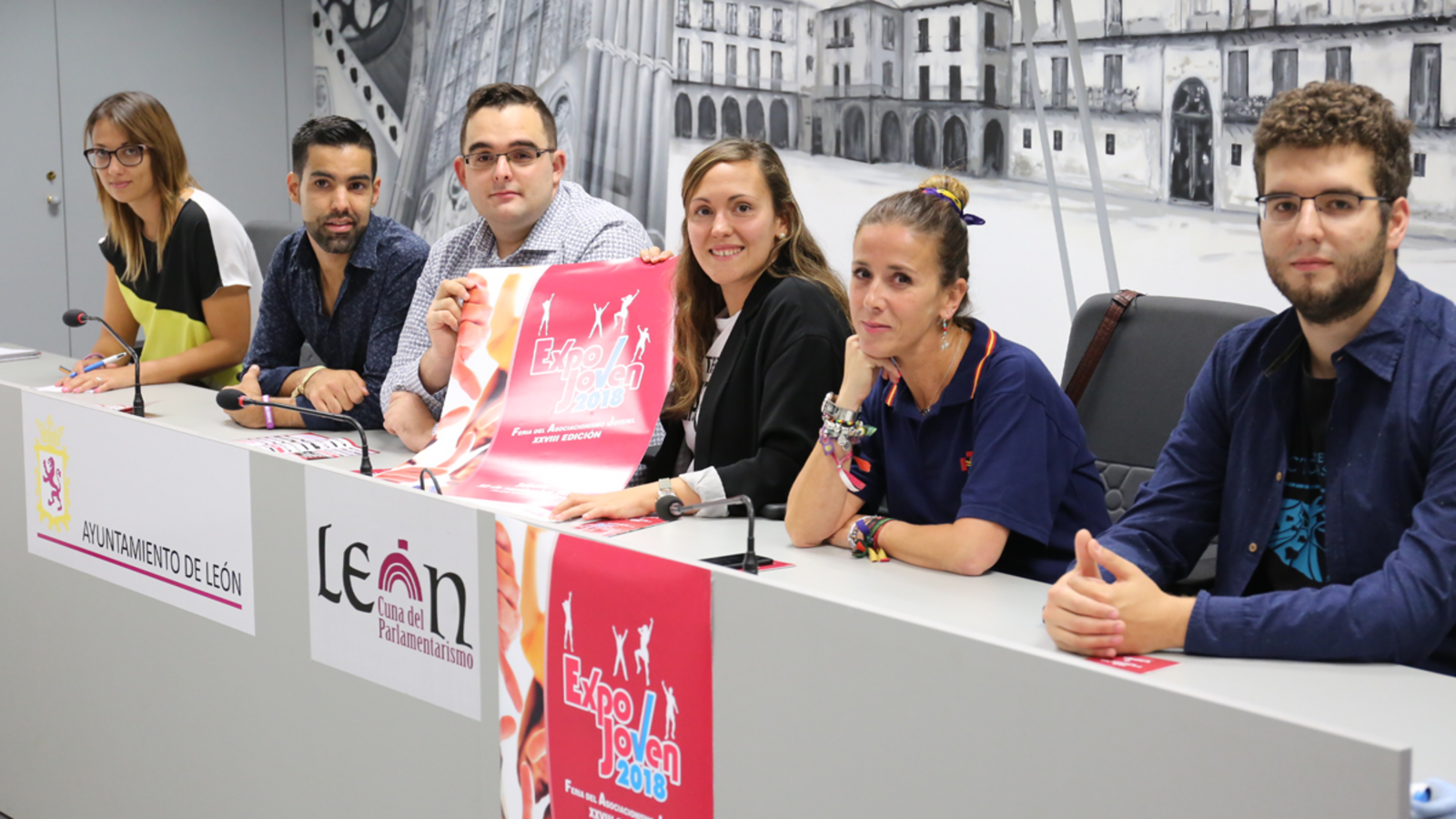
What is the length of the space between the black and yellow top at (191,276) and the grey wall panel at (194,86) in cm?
248

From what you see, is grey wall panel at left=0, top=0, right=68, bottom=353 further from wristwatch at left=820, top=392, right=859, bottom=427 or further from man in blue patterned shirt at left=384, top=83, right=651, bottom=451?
wristwatch at left=820, top=392, right=859, bottom=427

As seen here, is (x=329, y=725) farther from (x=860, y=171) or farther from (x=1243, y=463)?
(x=860, y=171)

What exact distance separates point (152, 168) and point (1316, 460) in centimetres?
270

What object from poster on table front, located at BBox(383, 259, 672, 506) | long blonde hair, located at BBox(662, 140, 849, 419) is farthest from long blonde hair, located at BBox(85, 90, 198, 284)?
long blonde hair, located at BBox(662, 140, 849, 419)

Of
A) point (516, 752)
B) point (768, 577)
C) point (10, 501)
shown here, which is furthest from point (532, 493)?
point (10, 501)

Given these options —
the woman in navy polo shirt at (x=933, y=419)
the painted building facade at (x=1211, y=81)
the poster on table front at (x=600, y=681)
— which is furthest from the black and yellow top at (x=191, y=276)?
the painted building facade at (x=1211, y=81)

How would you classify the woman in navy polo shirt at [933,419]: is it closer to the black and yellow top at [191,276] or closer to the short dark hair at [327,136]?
the short dark hair at [327,136]

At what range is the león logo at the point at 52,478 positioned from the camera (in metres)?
2.50

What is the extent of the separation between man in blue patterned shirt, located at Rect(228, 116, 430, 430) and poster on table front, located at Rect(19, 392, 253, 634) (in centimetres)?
32

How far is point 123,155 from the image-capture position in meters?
2.93

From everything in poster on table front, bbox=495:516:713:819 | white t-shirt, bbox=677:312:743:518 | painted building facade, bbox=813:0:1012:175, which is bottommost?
poster on table front, bbox=495:516:713:819

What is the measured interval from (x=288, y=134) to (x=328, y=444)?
4135 mm

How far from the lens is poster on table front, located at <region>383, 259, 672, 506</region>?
192 cm

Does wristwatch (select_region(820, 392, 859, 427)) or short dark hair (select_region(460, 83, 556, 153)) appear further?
short dark hair (select_region(460, 83, 556, 153))
